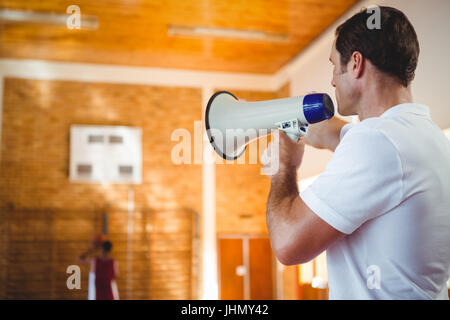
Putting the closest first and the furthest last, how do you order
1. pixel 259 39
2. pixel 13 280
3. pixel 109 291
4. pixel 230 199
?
pixel 109 291 < pixel 259 39 < pixel 13 280 < pixel 230 199

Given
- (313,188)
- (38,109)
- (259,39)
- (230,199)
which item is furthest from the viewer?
(230,199)

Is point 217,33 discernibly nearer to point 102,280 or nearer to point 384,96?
point 102,280

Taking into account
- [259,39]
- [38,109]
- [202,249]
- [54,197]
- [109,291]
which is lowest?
[109,291]

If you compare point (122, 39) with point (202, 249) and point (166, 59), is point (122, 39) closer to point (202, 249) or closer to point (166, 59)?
point (166, 59)

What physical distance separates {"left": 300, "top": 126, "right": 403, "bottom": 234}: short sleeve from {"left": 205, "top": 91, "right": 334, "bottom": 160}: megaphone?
Result: 212 millimetres

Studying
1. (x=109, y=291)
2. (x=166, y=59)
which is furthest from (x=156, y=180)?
(x=109, y=291)

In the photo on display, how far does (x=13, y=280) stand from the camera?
6.81 m

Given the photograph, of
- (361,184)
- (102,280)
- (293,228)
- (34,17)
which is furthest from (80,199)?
(361,184)

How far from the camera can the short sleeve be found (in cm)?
83

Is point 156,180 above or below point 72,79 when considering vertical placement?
below

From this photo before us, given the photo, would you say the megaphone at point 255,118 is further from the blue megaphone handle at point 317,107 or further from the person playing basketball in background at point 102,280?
the person playing basketball in background at point 102,280

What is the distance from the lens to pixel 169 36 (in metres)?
6.35

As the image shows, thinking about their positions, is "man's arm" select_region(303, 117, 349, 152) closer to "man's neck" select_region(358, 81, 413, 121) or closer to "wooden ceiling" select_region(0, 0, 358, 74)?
"man's neck" select_region(358, 81, 413, 121)
